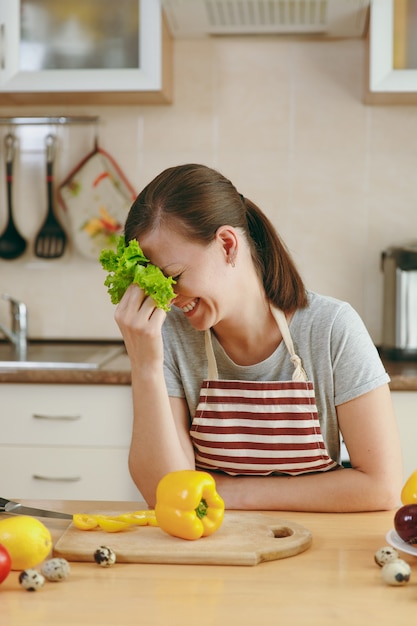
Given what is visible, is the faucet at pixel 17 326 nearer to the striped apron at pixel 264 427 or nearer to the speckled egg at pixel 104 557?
the striped apron at pixel 264 427

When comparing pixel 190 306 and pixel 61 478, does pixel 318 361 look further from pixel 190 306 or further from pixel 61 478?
pixel 61 478

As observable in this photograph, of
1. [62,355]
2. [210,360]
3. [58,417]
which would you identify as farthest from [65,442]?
[210,360]

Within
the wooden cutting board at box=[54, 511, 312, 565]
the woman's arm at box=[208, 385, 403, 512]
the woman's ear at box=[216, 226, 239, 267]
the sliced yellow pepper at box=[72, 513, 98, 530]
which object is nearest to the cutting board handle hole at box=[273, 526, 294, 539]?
the wooden cutting board at box=[54, 511, 312, 565]

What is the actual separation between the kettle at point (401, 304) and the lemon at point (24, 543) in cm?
186

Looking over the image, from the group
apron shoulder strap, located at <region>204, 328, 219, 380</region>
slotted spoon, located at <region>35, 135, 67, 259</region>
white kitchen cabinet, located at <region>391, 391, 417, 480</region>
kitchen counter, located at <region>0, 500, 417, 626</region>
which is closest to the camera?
kitchen counter, located at <region>0, 500, 417, 626</region>

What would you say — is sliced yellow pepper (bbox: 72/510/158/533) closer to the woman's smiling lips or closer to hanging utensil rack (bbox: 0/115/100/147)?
the woman's smiling lips

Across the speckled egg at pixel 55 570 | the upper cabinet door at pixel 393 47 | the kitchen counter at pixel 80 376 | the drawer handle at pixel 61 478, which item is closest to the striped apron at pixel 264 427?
the speckled egg at pixel 55 570

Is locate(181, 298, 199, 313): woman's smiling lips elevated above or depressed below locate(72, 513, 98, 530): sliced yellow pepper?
above

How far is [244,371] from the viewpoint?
5.54 feet

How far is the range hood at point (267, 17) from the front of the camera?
106 inches

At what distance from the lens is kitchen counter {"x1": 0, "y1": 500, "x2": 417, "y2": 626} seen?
94cm

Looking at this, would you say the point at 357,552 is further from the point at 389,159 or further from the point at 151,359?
the point at 389,159

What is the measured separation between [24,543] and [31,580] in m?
0.08

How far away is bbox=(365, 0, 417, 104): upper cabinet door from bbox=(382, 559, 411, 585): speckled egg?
1905 millimetres
